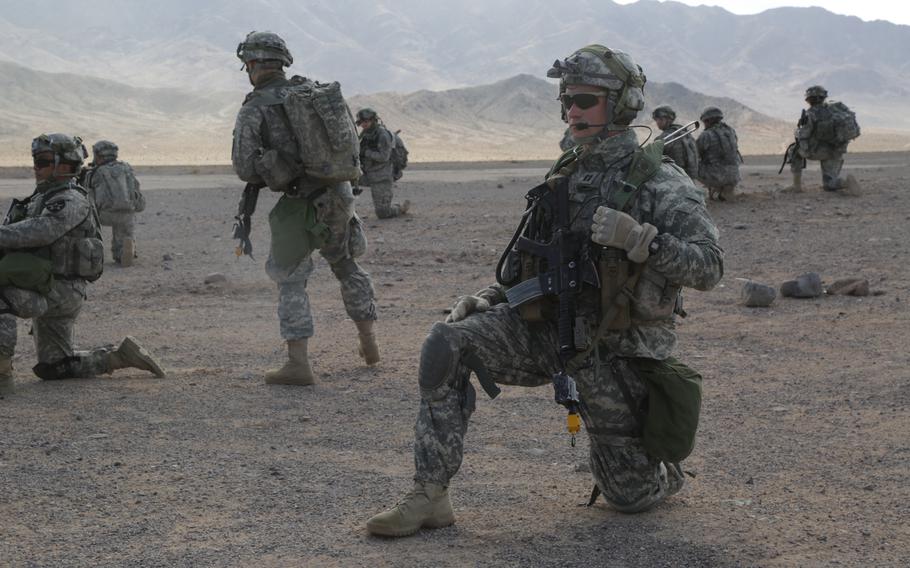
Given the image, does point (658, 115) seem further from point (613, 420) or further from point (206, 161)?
point (206, 161)

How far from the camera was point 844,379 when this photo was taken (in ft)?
22.8

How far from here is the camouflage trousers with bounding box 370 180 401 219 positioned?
1680 cm

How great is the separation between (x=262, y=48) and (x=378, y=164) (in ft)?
32.2

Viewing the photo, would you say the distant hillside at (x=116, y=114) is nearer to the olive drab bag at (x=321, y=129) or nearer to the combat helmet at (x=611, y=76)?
the olive drab bag at (x=321, y=129)

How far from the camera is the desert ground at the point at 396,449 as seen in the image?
420 centimetres

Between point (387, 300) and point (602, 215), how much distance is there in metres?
6.41

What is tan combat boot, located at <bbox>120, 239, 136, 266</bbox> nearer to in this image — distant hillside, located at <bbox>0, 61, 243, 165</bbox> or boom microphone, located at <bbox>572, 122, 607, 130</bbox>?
boom microphone, located at <bbox>572, 122, 607, 130</bbox>

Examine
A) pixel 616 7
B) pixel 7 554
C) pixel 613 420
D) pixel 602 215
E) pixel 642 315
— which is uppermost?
pixel 616 7

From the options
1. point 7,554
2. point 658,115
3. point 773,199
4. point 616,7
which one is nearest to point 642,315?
point 7,554

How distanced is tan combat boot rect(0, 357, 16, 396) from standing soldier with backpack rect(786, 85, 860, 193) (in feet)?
48.0

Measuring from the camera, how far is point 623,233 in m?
4.00

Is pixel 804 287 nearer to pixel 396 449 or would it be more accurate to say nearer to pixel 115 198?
pixel 396 449

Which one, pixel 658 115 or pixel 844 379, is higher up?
pixel 658 115

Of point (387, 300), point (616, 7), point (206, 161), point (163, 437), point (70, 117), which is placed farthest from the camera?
point (616, 7)
